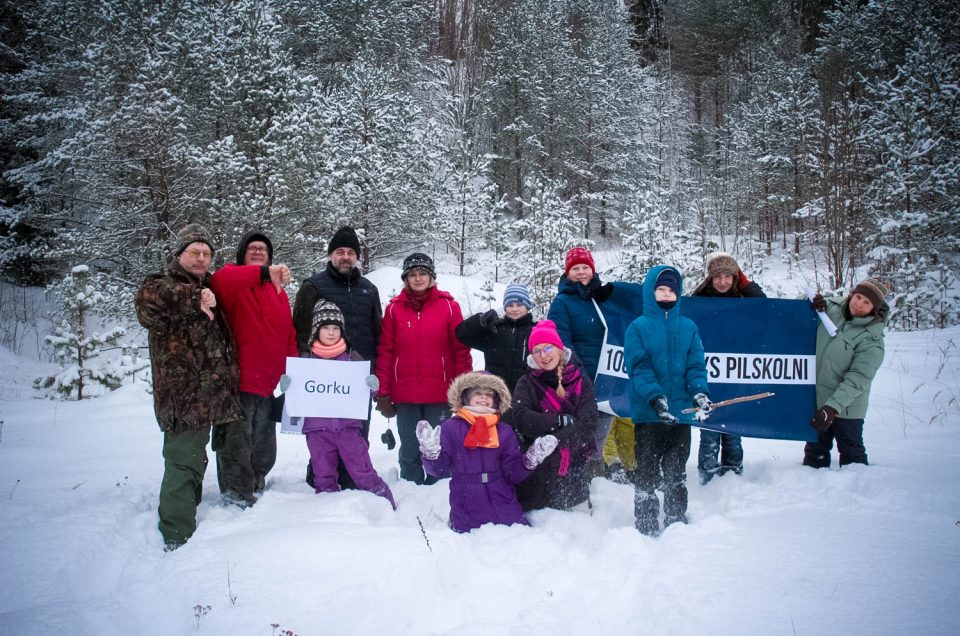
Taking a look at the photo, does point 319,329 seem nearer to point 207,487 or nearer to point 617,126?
point 207,487

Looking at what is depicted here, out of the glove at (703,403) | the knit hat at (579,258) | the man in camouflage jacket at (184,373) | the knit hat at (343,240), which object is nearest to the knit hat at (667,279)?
the glove at (703,403)

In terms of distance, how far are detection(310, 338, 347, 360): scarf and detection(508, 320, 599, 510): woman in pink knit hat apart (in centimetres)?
152

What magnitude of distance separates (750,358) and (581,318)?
5.89 feet

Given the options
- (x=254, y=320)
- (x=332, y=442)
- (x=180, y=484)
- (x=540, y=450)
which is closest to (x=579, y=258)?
(x=540, y=450)

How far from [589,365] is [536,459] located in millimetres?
1431

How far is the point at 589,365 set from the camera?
4.71 m

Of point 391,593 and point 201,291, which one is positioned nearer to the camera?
point 391,593

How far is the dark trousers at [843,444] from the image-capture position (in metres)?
4.21

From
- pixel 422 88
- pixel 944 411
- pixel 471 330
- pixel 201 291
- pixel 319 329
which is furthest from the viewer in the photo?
pixel 422 88

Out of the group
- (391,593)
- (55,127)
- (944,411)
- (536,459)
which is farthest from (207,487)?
(55,127)

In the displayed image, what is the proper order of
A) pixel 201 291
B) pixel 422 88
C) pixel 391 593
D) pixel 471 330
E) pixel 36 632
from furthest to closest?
pixel 422 88
pixel 471 330
pixel 201 291
pixel 391 593
pixel 36 632

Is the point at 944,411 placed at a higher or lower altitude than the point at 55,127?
lower

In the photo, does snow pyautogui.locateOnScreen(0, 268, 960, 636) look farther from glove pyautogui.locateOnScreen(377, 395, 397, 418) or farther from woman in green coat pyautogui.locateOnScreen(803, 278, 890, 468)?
glove pyautogui.locateOnScreen(377, 395, 397, 418)

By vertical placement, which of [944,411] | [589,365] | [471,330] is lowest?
[944,411]
